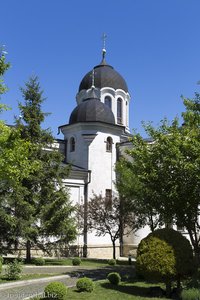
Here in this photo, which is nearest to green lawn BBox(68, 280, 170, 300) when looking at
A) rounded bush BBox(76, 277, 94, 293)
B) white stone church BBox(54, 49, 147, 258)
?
rounded bush BBox(76, 277, 94, 293)

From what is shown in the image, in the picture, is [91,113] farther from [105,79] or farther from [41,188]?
[41,188]

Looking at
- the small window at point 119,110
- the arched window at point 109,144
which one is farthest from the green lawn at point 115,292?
the small window at point 119,110

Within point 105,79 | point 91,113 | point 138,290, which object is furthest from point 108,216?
point 105,79

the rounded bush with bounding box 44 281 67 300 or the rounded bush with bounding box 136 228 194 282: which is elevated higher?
the rounded bush with bounding box 136 228 194 282

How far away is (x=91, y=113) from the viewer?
115ft

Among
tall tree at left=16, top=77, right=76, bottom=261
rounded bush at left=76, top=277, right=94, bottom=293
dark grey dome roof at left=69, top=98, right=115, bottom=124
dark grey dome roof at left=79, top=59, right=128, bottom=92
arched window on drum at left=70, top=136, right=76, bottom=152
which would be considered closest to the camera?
rounded bush at left=76, top=277, right=94, bottom=293

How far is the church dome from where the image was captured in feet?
115

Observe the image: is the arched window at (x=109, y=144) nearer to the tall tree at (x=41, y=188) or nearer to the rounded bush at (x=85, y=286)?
the tall tree at (x=41, y=188)

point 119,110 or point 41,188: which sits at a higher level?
point 119,110

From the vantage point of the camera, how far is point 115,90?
41188mm

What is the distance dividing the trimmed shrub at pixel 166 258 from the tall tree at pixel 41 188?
33.0 feet

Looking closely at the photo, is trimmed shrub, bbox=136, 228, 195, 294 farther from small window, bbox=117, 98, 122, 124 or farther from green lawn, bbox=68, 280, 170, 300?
small window, bbox=117, 98, 122, 124

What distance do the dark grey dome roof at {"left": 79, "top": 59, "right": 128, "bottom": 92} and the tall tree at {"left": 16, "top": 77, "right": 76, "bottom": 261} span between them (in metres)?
16.8

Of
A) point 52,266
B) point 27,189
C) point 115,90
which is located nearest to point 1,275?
point 52,266
